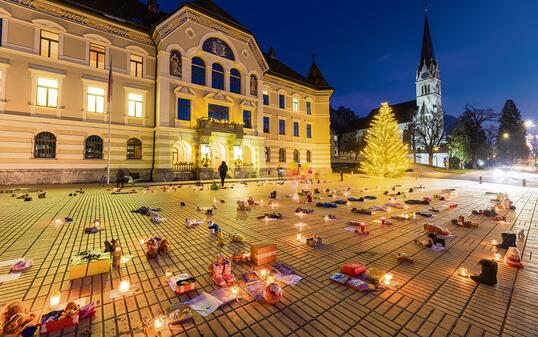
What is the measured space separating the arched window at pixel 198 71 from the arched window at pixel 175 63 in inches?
56.6

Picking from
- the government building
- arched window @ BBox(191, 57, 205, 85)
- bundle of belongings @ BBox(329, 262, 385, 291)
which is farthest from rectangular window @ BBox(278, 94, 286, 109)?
bundle of belongings @ BBox(329, 262, 385, 291)

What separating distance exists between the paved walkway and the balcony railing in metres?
17.7

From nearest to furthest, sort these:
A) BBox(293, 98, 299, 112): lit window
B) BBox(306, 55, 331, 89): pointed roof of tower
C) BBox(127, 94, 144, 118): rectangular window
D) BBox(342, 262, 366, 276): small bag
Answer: BBox(342, 262, 366, 276): small bag → BBox(127, 94, 144, 118): rectangular window → BBox(293, 98, 299, 112): lit window → BBox(306, 55, 331, 89): pointed roof of tower

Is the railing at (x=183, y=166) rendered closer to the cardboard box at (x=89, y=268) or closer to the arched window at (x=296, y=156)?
the arched window at (x=296, y=156)

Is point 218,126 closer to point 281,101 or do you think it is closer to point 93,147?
point 93,147

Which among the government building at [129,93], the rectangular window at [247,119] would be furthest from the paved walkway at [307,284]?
the rectangular window at [247,119]

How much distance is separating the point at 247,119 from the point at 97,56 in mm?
15774

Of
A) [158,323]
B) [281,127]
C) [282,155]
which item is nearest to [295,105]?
[281,127]

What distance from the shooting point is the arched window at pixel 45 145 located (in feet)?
59.3

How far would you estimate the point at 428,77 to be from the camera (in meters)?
78.3

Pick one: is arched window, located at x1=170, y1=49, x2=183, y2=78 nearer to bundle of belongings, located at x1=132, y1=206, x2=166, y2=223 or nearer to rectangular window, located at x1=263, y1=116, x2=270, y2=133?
rectangular window, located at x1=263, y1=116, x2=270, y2=133

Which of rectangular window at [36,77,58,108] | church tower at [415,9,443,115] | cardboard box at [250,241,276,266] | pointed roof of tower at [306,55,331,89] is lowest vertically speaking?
cardboard box at [250,241,276,266]

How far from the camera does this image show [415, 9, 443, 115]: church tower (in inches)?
3051

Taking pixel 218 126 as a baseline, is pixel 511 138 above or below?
above
